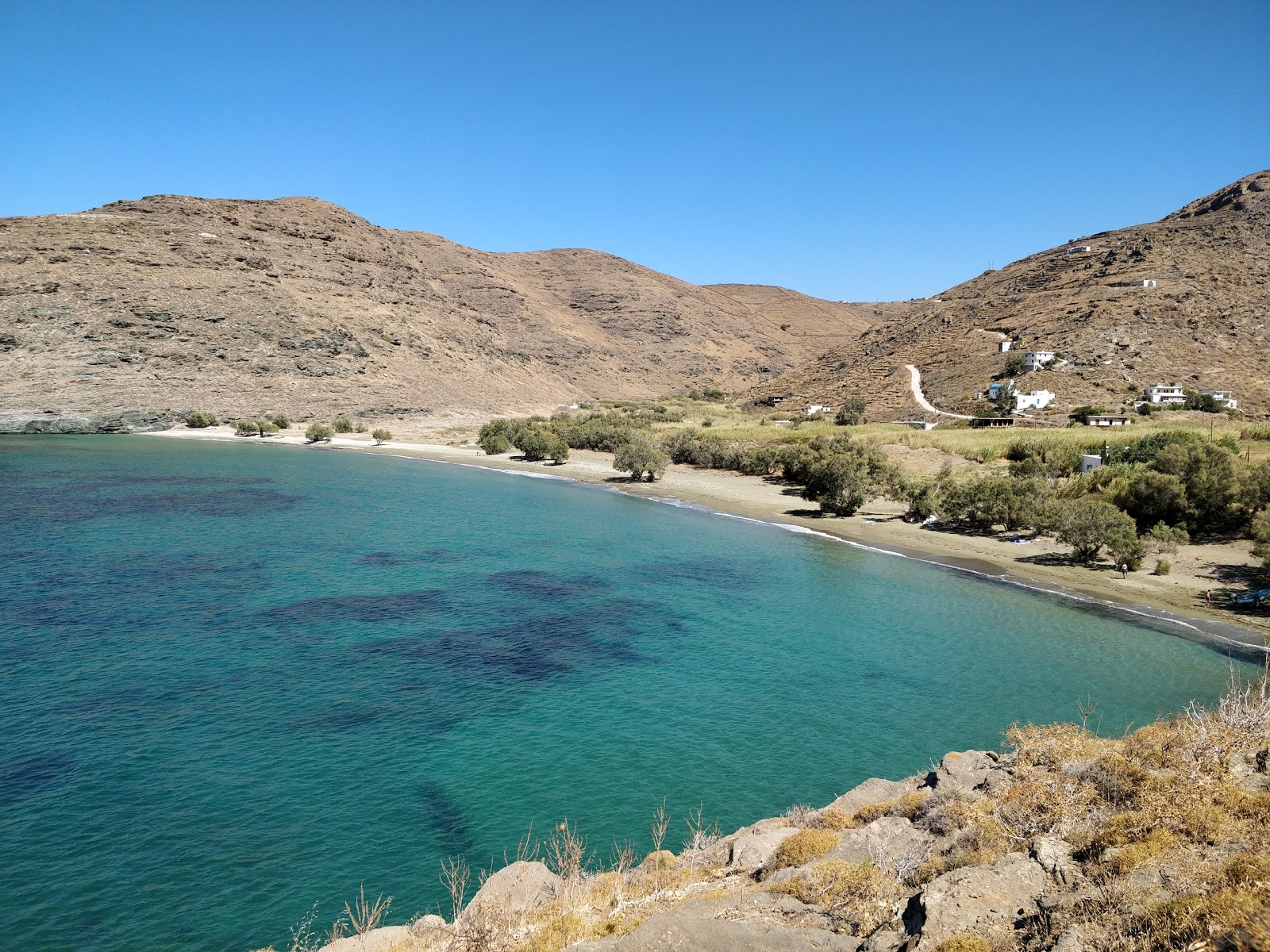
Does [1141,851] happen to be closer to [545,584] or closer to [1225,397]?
[545,584]

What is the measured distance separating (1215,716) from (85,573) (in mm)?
30589

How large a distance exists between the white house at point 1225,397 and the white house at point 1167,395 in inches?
70.1

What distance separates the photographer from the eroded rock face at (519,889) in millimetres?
7789

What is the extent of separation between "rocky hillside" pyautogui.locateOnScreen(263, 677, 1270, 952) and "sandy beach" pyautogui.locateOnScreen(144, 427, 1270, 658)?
1592 cm

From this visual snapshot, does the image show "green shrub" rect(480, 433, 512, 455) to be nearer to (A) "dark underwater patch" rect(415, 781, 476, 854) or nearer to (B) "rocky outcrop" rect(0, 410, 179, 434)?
(B) "rocky outcrop" rect(0, 410, 179, 434)

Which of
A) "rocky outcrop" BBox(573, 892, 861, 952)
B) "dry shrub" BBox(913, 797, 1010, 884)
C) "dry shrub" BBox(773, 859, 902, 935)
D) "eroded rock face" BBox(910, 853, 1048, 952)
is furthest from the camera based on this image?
"dry shrub" BBox(913, 797, 1010, 884)

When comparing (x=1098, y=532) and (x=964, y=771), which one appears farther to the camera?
(x=1098, y=532)

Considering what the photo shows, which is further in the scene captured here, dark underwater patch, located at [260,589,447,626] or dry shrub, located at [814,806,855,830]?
dark underwater patch, located at [260,589,447,626]

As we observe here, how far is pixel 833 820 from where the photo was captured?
9.80 m

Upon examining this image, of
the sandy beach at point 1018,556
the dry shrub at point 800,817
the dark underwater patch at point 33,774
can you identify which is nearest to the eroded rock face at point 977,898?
the dry shrub at point 800,817

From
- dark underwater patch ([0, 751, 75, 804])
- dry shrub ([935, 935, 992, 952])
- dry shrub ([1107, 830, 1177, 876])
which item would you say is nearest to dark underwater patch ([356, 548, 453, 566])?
dark underwater patch ([0, 751, 75, 804])

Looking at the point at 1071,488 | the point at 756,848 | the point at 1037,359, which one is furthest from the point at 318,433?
the point at 756,848

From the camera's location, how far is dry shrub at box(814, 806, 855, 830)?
31.7 ft

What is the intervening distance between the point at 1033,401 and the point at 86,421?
291ft
